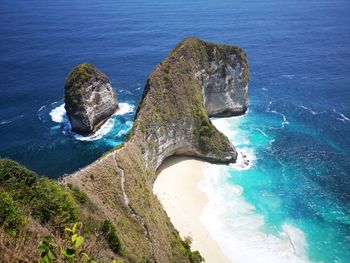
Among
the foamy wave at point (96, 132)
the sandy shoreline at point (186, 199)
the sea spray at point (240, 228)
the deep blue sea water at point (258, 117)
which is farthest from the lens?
the foamy wave at point (96, 132)

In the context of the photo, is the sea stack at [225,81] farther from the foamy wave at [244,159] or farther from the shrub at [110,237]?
the shrub at [110,237]

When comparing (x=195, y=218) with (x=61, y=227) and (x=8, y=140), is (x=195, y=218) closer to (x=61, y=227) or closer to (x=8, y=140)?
(x=61, y=227)

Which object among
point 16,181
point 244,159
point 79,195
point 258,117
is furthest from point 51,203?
point 258,117

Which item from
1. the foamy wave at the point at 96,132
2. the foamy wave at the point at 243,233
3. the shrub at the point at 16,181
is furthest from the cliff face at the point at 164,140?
the foamy wave at the point at 96,132

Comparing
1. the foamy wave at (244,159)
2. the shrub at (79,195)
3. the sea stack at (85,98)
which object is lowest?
the foamy wave at (244,159)

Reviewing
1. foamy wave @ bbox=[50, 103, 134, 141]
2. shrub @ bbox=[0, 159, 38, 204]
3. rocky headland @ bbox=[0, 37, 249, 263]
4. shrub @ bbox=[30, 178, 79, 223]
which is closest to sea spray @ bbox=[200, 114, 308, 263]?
rocky headland @ bbox=[0, 37, 249, 263]

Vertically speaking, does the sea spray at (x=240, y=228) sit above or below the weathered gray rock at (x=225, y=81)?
below

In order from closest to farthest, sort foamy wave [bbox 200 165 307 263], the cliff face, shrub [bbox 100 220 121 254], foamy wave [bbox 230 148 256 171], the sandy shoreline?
shrub [bbox 100 220 121 254] → the cliff face → foamy wave [bbox 200 165 307 263] → the sandy shoreline → foamy wave [bbox 230 148 256 171]

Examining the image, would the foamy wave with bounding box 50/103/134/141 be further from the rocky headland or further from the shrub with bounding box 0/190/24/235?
the shrub with bounding box 0/190/24/235

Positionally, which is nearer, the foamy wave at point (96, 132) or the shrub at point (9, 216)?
the shrub at point (9, 216)
